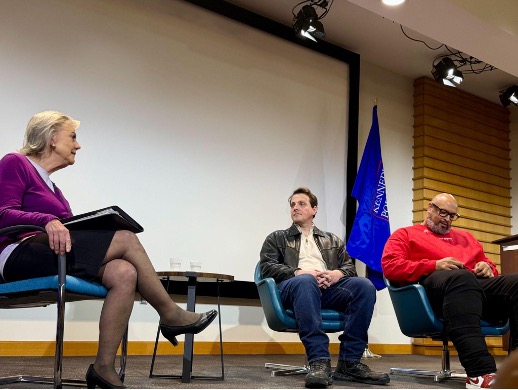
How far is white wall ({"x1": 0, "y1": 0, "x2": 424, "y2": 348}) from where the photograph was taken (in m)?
4.53

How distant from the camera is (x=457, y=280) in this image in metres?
3.14

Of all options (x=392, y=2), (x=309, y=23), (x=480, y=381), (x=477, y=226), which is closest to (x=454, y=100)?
(x=477, y=226)

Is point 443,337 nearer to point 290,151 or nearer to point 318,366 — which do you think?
point 318,366

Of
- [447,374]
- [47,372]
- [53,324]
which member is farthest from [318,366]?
[53,324]

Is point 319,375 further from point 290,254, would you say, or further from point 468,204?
point 468,204

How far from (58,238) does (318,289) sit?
142 centimetres

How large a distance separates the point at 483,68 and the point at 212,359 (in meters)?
4.26

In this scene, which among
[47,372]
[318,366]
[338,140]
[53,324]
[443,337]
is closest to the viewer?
[318,366]

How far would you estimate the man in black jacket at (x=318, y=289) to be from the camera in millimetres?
3090

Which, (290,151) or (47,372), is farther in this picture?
Result: (290,151)

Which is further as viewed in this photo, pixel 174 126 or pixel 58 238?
pixel 174 126

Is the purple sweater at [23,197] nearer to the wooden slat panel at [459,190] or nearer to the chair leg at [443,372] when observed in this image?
the chair leg at [443,372]

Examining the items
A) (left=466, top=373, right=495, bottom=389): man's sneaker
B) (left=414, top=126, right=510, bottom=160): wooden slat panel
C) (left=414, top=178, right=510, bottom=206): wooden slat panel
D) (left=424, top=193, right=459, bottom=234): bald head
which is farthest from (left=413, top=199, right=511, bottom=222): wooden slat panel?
(left=466, top=373, right=495, bottom=389): man's sneaker

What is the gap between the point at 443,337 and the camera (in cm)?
350
